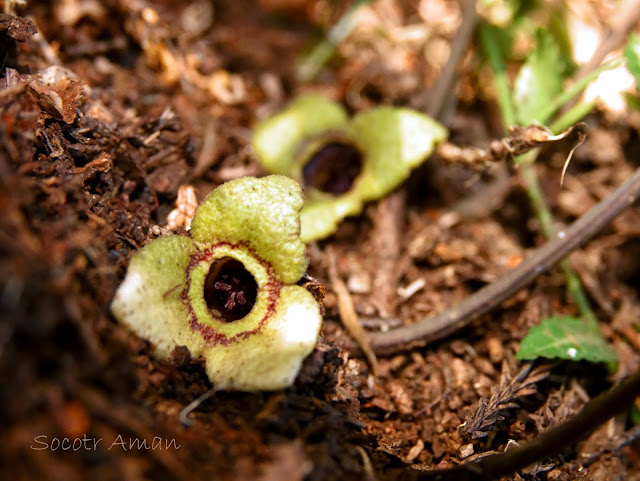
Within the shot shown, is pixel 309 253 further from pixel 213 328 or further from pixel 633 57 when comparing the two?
pixel 633 57

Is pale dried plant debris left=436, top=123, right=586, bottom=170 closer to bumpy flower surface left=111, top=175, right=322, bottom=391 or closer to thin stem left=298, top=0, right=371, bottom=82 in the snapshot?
bumpy flower surface left=111, top=175, right=322, bottom=391

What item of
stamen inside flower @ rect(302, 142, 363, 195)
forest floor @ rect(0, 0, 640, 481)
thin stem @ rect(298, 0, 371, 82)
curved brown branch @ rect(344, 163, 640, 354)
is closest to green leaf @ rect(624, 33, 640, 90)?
curved brown branch @ rect(344, 163, 640, 354)

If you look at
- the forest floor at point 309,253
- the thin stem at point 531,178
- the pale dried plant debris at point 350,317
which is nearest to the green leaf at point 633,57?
the thin stem at point 531,178

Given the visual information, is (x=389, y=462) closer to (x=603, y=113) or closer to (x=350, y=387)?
(x=350, y=387)

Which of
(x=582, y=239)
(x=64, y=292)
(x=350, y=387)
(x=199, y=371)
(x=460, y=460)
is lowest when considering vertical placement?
(x=460, y=460)

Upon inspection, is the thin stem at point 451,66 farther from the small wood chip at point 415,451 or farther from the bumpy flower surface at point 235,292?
the small wood chip at point 415,451

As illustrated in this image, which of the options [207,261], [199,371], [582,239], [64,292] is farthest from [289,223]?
[582,239]

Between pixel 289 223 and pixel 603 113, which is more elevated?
pixel 603 113
